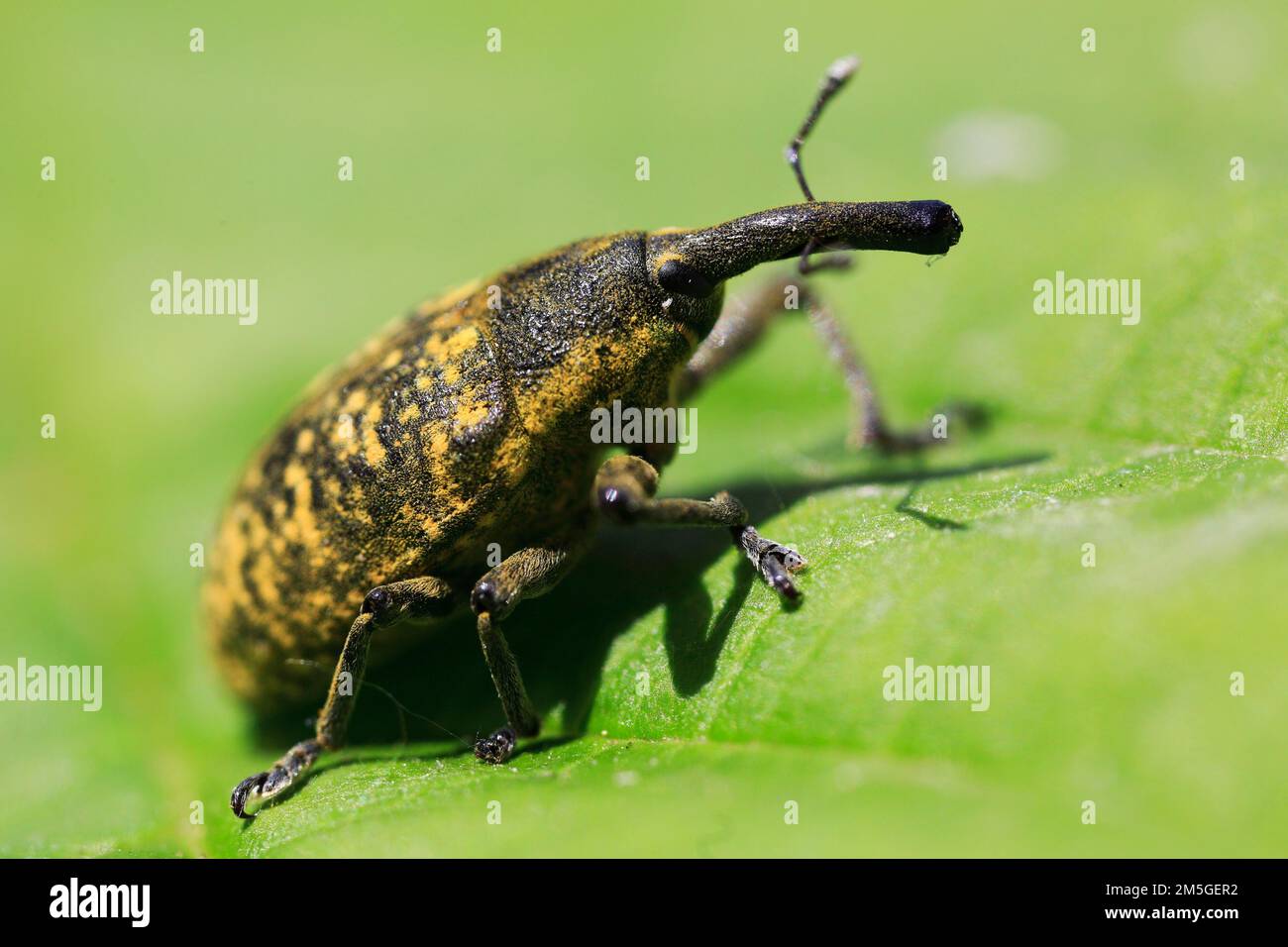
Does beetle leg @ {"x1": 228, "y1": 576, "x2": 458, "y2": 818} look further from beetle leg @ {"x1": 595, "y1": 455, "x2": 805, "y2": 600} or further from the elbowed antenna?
the elbowed antenna

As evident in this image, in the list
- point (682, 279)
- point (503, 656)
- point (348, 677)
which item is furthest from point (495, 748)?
point (682, 279)

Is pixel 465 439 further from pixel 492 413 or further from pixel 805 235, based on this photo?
pixel 805 235

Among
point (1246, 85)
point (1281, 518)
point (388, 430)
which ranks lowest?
point (1281, 518)

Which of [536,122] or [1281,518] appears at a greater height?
[536,122]

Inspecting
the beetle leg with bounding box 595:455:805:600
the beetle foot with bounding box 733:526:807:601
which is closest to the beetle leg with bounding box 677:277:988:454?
the beetle leg with bounding box 595:455:805:600

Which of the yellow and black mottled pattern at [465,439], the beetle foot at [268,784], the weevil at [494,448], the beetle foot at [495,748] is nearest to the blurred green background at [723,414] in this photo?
the beetle foot at [495,748]
